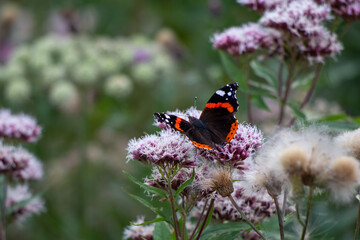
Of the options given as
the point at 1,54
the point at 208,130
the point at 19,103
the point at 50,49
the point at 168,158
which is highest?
the point at 1,54

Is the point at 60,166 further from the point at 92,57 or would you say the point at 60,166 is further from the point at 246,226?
the point at 246,226

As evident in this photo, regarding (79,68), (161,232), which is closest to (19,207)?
(161,232)

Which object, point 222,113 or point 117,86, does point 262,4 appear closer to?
point 222,113

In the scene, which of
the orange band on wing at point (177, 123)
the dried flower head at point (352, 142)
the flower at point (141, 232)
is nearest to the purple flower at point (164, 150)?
the orange band on wing at point (177, 123)

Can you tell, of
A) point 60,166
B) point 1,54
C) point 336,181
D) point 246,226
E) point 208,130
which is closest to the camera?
point 336,181

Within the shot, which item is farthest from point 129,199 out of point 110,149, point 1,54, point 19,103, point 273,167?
point 273,167

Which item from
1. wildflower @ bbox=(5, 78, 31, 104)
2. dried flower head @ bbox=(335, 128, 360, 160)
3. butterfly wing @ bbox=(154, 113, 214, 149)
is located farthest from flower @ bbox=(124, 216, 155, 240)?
wildflower @ bbox=(5, 78, 31, 104)
